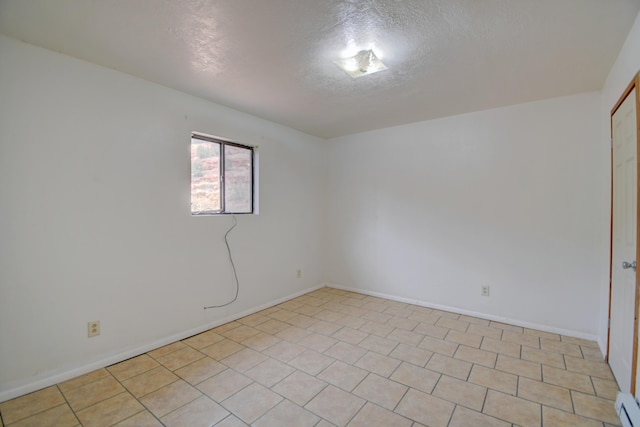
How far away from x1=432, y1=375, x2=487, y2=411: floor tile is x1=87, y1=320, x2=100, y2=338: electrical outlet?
8.32 ft

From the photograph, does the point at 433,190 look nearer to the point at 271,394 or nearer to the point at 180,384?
the point at 271,394

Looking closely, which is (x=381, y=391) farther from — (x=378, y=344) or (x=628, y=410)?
(x=628, y=410)

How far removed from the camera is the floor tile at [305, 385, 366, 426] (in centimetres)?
176

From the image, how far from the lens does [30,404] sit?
1.85 metres

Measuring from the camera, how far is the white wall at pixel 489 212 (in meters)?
2.82

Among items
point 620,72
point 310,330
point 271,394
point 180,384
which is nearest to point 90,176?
point 180,384

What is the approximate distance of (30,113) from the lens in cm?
200

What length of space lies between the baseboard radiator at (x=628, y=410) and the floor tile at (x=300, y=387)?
5.56 ft

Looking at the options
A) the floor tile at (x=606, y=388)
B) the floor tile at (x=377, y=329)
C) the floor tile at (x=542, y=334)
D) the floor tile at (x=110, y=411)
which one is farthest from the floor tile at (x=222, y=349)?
the floor tile at (x=542, y=334)

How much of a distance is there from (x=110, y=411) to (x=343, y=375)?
152 cm

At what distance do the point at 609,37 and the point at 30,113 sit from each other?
3.84 meters

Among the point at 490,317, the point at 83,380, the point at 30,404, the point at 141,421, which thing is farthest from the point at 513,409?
the point at 30,404

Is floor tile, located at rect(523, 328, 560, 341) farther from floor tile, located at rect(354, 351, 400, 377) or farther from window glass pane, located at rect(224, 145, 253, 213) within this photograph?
window glass pane, located at rect(224, 145, 253, 213)

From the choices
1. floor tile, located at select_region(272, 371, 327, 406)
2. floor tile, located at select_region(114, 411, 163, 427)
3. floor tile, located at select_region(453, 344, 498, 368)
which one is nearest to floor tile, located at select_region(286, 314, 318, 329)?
floor tile, located at select_region(272, 371, 327, 406)
